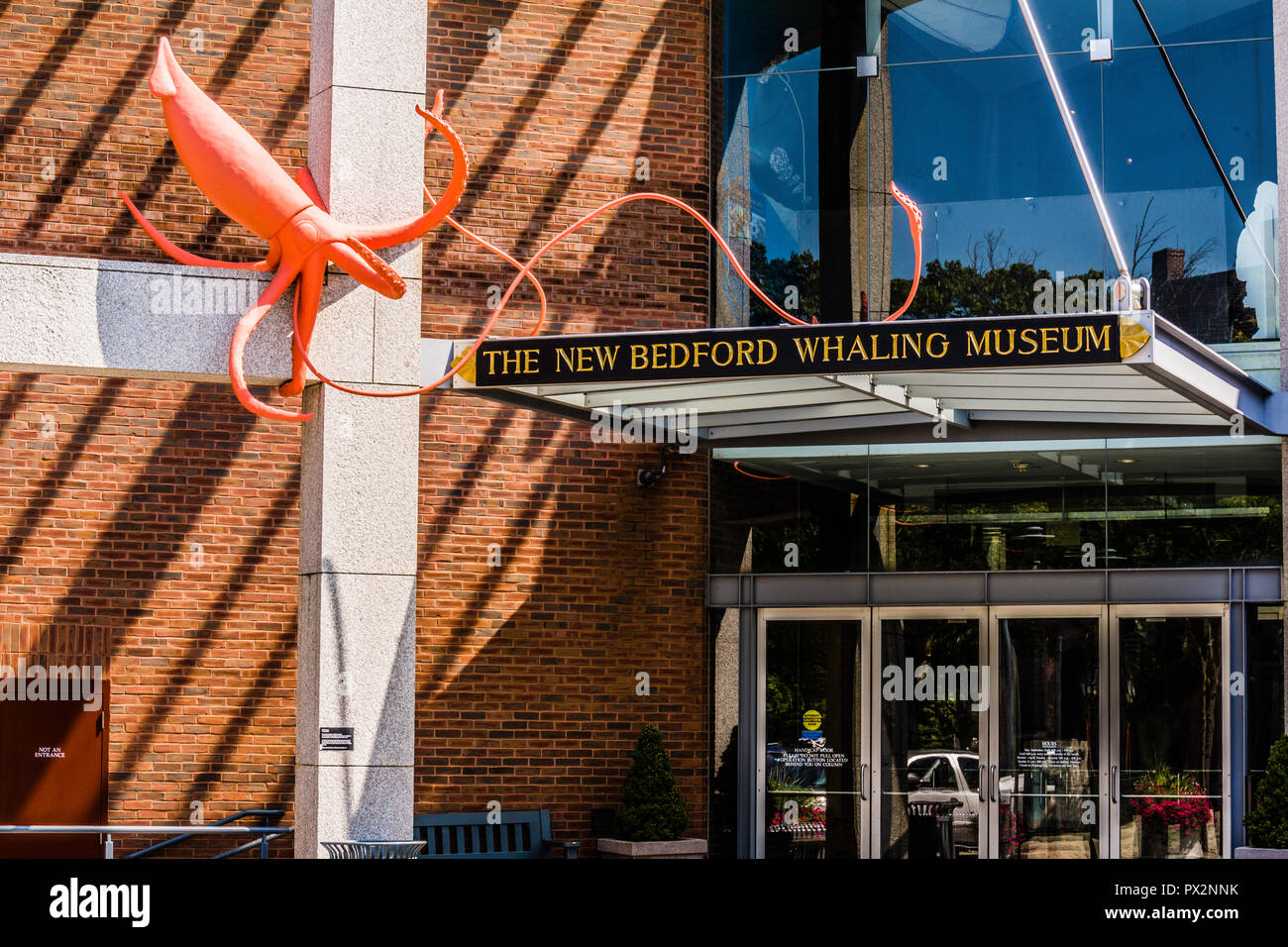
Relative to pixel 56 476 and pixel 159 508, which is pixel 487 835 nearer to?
pixel 159 508

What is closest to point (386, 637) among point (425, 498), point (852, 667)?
point (425, 498)

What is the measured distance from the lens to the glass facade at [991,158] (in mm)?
13336

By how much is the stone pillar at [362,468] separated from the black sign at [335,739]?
0.03 meters

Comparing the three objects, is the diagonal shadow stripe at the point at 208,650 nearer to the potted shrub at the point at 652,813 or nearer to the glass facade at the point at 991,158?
the potted shrub at the point at 652,813

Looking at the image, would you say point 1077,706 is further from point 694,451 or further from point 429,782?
point 429,782

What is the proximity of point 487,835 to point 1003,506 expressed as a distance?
17.9 ft

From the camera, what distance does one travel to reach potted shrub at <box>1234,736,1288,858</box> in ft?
35.3

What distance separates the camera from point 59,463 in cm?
1303

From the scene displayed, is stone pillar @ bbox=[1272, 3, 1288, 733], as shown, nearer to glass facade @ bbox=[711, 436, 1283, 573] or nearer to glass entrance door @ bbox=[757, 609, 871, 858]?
glass facade @ bbox=[711, 436, 1283, 573]

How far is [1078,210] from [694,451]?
4.14 meters

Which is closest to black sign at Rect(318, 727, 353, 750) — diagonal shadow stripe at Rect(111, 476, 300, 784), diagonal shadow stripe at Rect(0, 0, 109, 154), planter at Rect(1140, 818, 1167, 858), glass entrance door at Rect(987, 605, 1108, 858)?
diagonal shadow stripe at Rect(111, 476, 300, 784)

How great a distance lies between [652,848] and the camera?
13062mm

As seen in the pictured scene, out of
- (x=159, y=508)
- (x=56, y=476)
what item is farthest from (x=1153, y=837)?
(x=56, y=476)
